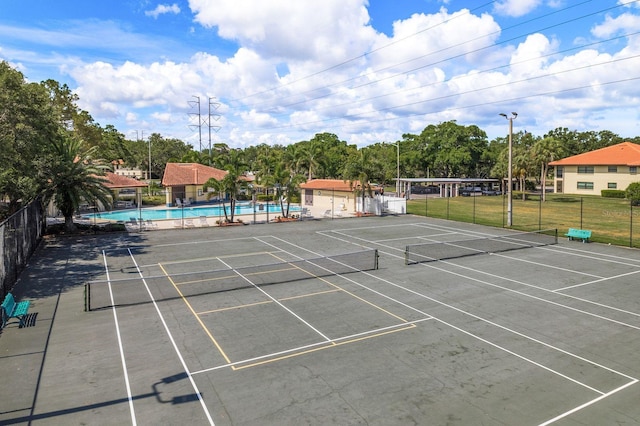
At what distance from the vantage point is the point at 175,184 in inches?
2264

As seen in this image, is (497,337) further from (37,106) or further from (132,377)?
(37,106)

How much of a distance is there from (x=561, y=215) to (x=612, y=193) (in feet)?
91.7

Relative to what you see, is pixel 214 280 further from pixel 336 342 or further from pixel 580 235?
pixel 580 235

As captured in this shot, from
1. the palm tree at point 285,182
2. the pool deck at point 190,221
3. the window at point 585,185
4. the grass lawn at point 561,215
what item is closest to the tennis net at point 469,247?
the grass lawn at point 561,215

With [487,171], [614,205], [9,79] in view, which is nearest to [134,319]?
[9,79]

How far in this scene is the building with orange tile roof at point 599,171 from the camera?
6994 cm

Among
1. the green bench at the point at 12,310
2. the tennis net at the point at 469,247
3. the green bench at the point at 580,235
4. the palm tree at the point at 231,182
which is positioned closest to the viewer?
the green bench at the point at 12,310

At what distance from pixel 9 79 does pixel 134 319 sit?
2066 cm

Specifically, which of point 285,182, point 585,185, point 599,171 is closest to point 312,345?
point 285,182

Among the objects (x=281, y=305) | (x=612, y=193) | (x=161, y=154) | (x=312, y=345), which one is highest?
(x=161, y=154)

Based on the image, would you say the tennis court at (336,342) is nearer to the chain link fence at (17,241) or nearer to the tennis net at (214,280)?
the tennis net at (214,280)

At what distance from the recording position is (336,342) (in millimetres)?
14062

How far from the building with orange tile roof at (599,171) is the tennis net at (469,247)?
46832 millimetres

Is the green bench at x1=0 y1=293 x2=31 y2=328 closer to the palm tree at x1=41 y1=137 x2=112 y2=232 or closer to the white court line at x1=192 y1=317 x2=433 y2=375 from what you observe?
the white court line at x1=192 y1=317 x2=433 y2=375
